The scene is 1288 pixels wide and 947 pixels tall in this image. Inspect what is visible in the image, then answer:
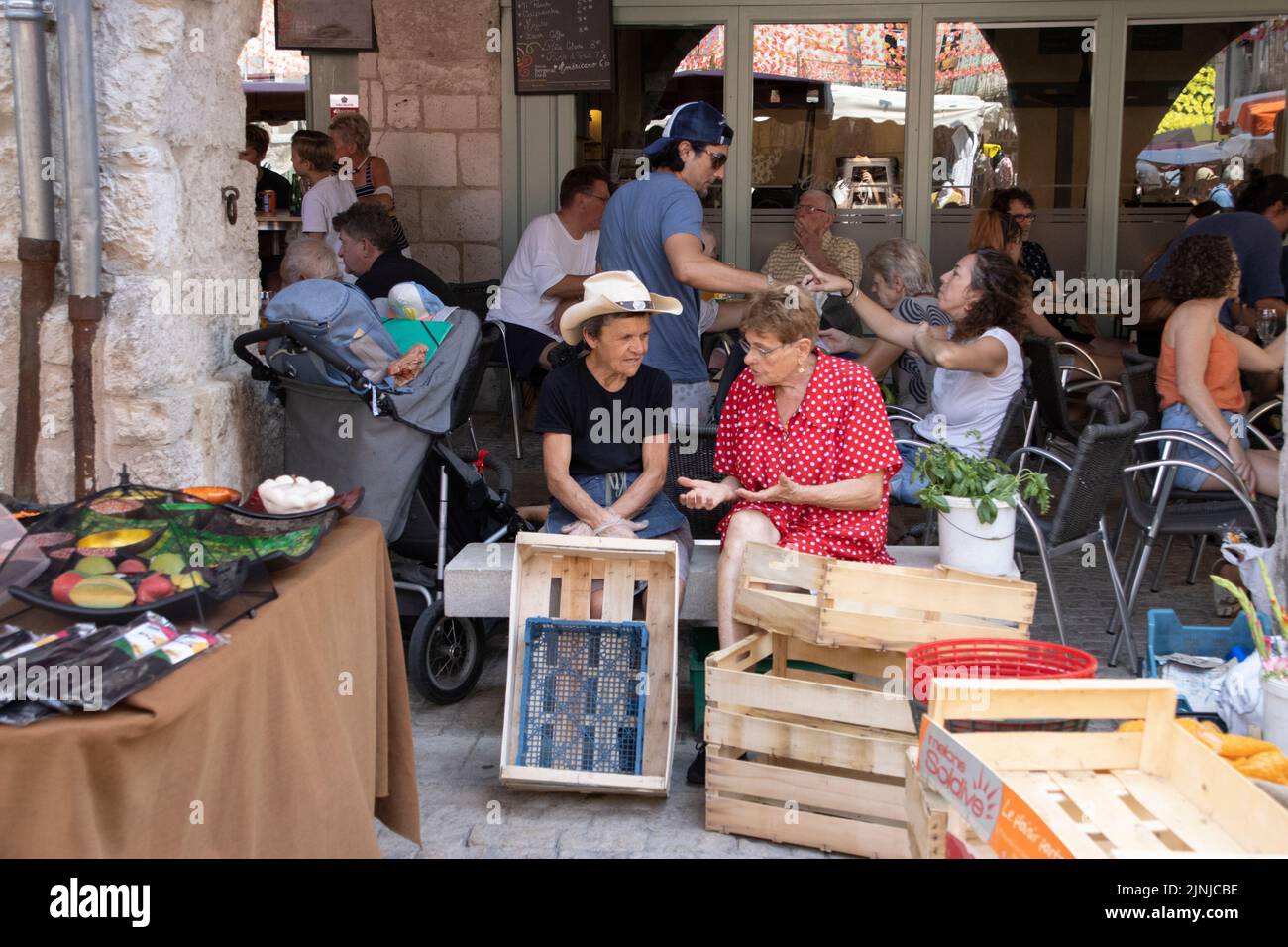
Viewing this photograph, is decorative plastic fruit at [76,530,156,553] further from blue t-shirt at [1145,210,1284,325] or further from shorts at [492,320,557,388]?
blue t-shirt at [1145,210,1284,325]

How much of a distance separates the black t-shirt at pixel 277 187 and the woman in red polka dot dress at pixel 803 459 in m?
6.11

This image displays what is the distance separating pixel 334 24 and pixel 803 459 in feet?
18.7

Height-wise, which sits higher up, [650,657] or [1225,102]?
[1225,102]

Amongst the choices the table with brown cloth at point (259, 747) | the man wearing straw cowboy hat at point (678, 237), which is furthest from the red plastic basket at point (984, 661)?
the man wearing straw cowboy hat at point (678, 237)

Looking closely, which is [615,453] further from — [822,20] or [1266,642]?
[822,20]

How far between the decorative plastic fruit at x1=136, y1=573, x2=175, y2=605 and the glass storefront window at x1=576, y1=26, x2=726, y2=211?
6.51 meters

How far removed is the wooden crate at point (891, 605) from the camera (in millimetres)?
3475

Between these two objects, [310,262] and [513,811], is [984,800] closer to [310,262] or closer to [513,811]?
[513,811]

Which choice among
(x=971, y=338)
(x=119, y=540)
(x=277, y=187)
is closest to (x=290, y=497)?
(x=119, y=540)

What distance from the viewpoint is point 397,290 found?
4855mm

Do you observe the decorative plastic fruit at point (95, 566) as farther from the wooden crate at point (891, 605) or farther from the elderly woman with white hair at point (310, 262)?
the elderly woman with white hair at point (310, 262)

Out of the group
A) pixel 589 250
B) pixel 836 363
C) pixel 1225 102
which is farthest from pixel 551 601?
pixel 1225 102

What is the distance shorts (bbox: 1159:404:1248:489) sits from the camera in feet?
16.3

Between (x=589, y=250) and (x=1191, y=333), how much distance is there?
367cm
